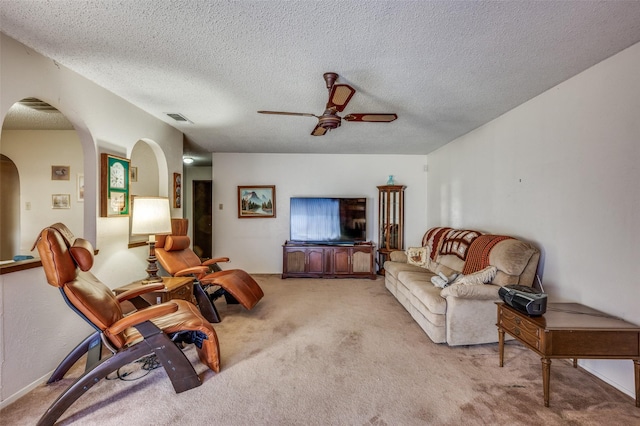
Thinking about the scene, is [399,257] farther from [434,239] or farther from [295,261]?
[295,261]

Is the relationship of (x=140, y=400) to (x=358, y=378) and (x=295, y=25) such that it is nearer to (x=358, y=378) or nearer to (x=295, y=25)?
(x=358, y=378)

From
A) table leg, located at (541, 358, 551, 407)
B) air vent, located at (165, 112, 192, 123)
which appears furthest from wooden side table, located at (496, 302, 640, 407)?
air vent, located at (165, 112, 192, 123)

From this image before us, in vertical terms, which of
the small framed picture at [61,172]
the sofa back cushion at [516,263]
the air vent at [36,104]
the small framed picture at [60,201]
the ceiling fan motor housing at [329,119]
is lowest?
the sofa back cushion at [516,263]

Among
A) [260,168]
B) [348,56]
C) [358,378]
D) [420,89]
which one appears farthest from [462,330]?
[260,168]

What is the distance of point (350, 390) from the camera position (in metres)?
2.05

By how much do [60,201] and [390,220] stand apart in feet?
17.0

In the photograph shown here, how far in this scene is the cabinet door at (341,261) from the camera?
5.29 metres

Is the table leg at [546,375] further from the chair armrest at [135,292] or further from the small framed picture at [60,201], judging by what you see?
the small framed picture at [60,201]

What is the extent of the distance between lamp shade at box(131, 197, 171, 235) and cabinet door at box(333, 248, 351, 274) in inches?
119

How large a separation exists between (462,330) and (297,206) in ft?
11.6

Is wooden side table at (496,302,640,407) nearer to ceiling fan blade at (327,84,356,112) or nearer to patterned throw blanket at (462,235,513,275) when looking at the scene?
patterned throw blanket at (462,235,513,275)

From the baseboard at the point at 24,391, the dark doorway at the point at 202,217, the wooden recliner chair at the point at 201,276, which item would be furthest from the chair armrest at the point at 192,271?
the dark doorway at the point at 202,217

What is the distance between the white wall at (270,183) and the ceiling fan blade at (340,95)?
3.26m

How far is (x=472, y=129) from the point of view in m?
4.03
